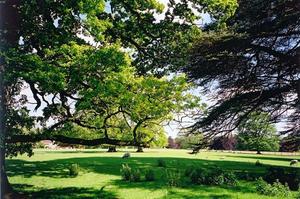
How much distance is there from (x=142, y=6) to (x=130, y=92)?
15.7 ft

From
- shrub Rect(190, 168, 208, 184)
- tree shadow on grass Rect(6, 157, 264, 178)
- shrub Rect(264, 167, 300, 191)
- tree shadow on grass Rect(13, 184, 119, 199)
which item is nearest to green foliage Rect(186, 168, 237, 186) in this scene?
shrub Rect(190, 168, 208, 184)

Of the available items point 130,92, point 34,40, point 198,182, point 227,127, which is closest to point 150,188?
point 198,182

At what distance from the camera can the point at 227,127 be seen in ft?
82.7

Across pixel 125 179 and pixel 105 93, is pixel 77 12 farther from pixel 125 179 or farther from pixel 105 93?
pixel 125 179

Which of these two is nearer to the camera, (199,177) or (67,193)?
(67,193)

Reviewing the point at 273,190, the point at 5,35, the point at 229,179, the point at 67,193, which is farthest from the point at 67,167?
the point at 5,35

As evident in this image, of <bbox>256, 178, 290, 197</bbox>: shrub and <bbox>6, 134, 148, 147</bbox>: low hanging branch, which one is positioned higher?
<bbox>6, 134, 148, 147</bbox>: low hanging branch

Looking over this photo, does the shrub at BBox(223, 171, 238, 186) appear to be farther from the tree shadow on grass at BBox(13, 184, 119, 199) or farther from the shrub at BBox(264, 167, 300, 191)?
the tree shadow on grass at BBox(13, 184, 119, 199)

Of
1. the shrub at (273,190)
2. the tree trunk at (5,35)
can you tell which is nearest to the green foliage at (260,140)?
the shrub at (273,190)

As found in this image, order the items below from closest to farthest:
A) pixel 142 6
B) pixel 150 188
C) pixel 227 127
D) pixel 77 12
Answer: pixel 77 12
pixel 142 6
pixel 150 188
pixel 227 127

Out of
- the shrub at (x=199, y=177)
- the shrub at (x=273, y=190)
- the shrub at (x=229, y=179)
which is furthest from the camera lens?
the shrub at (x=199, y=177)

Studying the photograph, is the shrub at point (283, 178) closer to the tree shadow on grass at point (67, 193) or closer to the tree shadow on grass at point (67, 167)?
the tree shadow on grass at point (67, 167)

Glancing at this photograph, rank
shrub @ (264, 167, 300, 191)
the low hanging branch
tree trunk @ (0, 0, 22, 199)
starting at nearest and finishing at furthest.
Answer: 1. tree trunk @ (0, 0, 22, 199)
2. the low hanging branch
3. shrub @ (264, 167, 300, 191)

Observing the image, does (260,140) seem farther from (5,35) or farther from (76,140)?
(5,35)
